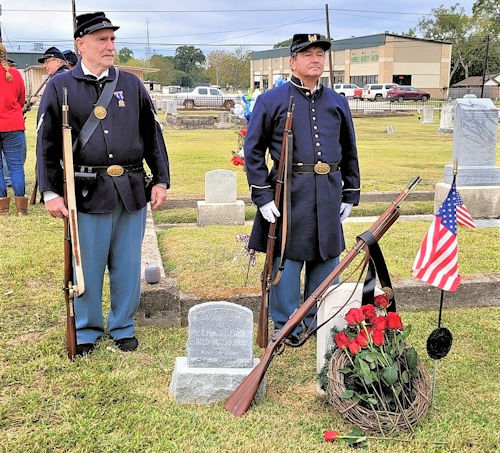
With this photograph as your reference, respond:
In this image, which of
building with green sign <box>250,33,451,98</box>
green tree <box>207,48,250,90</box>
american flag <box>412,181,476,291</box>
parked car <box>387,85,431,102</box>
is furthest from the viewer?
green tree <box>207,48,250,90</box>

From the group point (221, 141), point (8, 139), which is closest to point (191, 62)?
point (221, 141)

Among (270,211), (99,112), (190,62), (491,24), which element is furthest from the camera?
(190,62)

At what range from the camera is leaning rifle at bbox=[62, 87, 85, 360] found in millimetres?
3414

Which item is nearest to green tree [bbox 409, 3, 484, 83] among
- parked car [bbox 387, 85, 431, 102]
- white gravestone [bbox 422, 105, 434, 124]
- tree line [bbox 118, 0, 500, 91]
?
tree line [bbox 118, 0, 500, 91]

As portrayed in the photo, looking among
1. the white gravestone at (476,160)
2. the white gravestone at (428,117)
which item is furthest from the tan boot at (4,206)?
the white gravestone at (428,117)

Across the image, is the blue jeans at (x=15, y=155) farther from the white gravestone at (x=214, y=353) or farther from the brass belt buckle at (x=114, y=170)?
the white gravestone at (x=214, y=353)

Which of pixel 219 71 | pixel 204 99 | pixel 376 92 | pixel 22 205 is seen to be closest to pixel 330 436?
pixel 22 205

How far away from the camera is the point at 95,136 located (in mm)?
3568

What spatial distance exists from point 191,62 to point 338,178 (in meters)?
105

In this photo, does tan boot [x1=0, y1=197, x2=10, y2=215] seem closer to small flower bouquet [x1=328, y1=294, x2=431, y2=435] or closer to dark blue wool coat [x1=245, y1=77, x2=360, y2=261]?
dark blue wool coat [x1=245, y1=77, x2=360, y2=261]

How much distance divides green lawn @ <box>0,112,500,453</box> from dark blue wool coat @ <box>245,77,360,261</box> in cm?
77

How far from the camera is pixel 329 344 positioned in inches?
135

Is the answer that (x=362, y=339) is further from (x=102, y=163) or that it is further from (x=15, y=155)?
(x=15, y=155)

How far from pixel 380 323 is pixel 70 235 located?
180 cm
